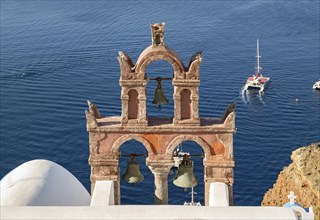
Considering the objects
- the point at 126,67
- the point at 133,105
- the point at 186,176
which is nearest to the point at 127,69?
the point at 126,67

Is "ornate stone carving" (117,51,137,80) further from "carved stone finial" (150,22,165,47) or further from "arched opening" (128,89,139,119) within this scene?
"carved stone finial" (150,22,165,47)

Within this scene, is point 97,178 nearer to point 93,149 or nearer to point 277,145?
point 93,149

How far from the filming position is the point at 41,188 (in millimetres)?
18766

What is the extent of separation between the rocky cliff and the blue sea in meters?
18.3

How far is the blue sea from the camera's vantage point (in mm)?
68213

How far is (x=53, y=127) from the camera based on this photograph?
242 feet

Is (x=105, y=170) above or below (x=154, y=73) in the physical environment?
below

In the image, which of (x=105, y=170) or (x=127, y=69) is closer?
(x=127, y=69)

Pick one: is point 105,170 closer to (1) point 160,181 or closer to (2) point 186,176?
(1) point 160,181

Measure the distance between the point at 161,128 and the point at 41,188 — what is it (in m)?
5.58

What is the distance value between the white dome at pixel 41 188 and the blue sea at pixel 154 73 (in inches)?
1517

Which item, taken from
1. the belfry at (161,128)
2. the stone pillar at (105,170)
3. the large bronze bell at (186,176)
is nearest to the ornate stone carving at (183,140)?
the belfry at (161,128)

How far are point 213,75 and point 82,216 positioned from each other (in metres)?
76.7

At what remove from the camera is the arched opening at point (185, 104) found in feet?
50.0
